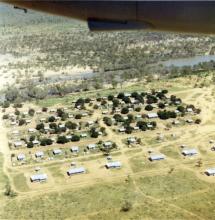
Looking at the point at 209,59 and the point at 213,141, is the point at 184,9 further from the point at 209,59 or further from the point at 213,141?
the point at 209,59

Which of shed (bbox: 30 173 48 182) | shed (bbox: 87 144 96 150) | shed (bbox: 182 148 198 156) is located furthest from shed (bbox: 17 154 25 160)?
shed (bbox: 182 148 198 156)

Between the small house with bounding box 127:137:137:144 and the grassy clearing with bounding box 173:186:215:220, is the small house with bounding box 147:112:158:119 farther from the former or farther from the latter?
the grassy clearing with bounding box 173:186:215:220

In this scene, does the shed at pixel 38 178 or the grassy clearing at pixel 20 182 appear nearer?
the grassy clearing at pixel 20 182

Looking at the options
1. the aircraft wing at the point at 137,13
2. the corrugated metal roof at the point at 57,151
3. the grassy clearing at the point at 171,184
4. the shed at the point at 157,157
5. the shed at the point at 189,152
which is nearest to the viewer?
the aircraft wing at the point at 137,13

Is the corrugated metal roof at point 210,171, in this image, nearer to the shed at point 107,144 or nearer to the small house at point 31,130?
the shed at point 107,144

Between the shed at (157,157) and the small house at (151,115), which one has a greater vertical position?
the shed at (157,157)

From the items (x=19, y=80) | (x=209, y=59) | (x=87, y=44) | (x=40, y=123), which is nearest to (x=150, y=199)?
(x=40, y=123)

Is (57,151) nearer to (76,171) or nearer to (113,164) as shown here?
(76,171)

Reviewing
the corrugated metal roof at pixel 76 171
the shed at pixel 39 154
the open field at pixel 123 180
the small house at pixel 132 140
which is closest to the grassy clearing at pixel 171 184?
the open field at pixel 123 180
